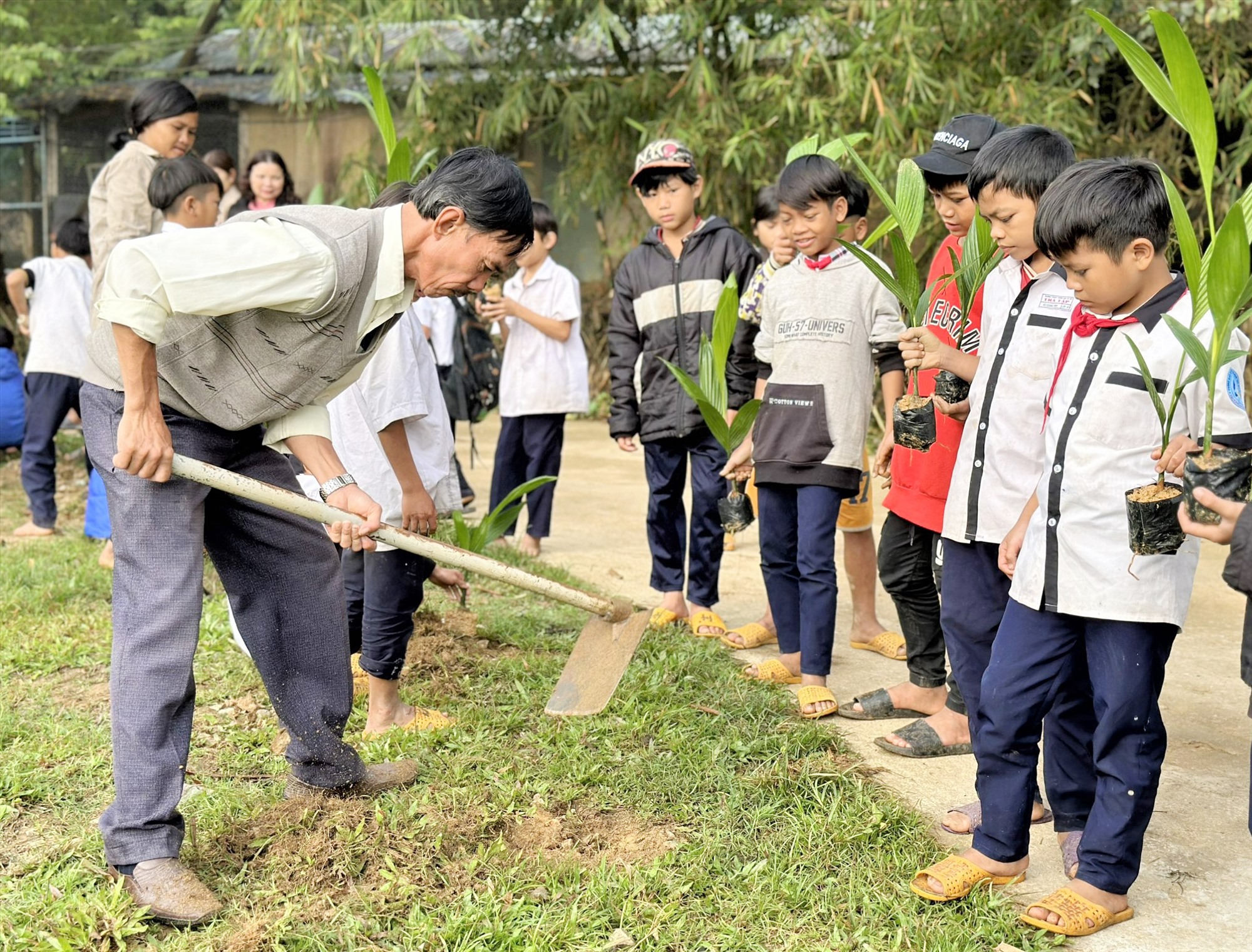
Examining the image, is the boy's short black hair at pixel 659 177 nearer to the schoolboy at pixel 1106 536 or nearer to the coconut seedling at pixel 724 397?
the coconut seedling at pixel 724 397

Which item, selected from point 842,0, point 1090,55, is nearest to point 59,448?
point 842,0

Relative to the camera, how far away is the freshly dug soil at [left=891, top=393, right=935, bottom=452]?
10.9ft

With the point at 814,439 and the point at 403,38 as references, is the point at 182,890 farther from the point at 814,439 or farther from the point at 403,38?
the point at 403,38

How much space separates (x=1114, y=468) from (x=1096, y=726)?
0.64 metres

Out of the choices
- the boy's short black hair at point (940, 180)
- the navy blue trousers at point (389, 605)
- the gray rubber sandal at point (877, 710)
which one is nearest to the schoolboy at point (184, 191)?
the navy blue trousers at point (389, 605)

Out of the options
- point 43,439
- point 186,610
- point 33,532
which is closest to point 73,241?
point 43,439

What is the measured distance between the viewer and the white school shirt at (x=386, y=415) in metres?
3.59

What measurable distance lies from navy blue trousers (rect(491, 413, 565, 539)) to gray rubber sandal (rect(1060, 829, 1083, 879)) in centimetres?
351

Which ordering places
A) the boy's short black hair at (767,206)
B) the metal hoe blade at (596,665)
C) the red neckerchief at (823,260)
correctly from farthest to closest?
1. the boy's short black hair at (767,206)
2. the red neckerchief at (823,260)
3. the metal hoe blade at (596,665)

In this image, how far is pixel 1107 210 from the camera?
2.55 meters

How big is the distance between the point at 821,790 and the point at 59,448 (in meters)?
7.81

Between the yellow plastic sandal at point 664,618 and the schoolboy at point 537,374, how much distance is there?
1.26 meters

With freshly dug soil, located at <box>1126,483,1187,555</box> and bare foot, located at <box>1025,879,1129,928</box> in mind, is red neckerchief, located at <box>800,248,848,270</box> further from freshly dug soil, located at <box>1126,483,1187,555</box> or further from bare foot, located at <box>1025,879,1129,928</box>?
bare foot, located at <box>1025,879,1129,928</box>

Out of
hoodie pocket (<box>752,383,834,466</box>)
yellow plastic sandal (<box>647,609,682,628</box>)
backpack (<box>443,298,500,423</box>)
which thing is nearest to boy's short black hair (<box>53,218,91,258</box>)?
backpack (<box>443,298,500,423</box>)
